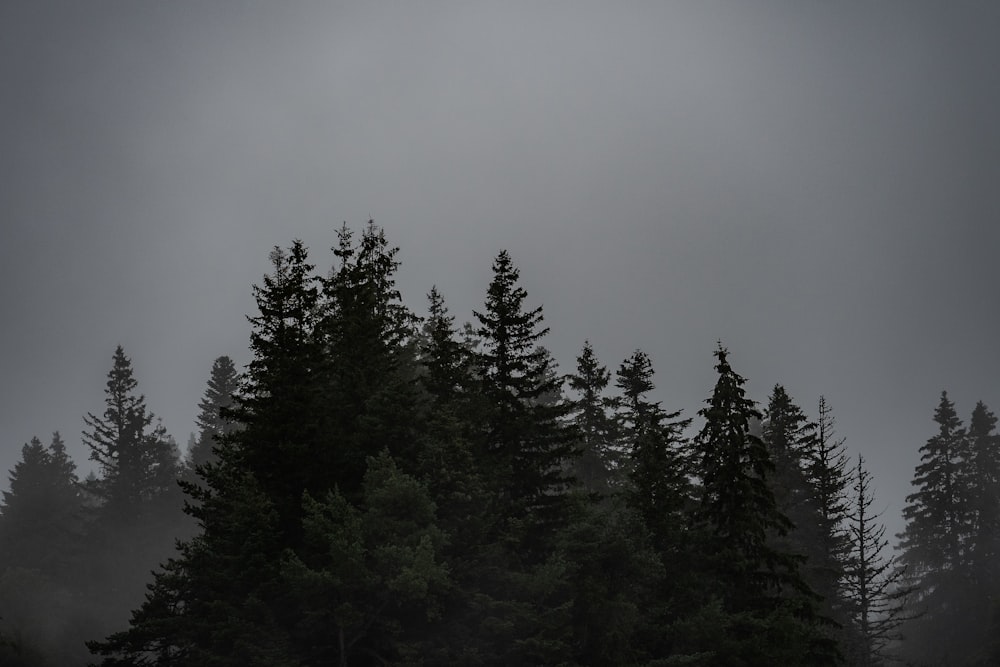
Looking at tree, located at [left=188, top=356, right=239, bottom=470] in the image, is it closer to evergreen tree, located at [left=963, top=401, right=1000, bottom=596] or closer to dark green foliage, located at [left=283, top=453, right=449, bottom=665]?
dark green foliage, located at [left=283, top=453, right=449, bottom=665]

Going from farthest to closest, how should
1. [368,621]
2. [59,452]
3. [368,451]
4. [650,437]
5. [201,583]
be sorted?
[59,452]
[650,437]
[368,451]
[201,583]
[368,621]

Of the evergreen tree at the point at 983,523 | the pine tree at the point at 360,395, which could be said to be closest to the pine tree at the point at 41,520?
the pine tree at the point at 360,395

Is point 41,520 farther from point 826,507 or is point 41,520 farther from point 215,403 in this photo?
point 826,507

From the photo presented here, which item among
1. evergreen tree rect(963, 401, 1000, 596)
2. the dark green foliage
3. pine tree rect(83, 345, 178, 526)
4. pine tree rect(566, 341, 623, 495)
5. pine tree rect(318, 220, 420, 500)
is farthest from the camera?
pine tree rect(83, 345, 178, 526)

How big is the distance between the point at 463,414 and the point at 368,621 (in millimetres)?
8595

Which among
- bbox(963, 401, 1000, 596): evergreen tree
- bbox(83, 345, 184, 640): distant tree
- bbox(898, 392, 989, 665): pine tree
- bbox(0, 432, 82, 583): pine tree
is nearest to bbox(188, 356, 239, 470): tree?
bbox(83, 345, 184, 640): distant tree

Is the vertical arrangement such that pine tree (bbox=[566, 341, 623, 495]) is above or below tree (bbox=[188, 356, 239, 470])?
below

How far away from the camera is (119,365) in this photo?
61.3m

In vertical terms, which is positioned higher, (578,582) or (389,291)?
(389,291)

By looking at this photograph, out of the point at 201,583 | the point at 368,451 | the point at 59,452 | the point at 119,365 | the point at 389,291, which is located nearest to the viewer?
the point at 201,583

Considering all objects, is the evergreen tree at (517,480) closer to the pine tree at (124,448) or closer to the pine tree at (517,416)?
the pine tree at (517,416)

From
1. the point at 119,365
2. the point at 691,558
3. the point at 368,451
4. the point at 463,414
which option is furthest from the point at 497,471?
the point at 119,365

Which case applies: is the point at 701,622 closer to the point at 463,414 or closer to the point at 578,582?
the point at 578,582

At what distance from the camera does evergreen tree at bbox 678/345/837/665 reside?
24922 mm
